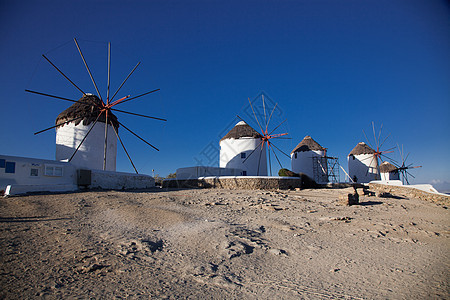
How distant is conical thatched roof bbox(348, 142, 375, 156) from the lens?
96.6ft

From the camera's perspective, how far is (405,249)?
171 inches

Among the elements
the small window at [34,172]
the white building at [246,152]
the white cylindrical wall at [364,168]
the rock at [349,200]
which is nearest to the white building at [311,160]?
the white cylindrical wall at [364,168]

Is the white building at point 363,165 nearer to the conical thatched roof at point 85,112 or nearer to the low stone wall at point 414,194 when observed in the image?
the low stone wall at point 414,194

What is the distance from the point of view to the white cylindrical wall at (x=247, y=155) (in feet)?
71.8

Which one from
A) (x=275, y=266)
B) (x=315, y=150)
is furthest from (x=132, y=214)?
(x=315, y=150)

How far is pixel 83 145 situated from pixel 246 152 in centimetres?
1285

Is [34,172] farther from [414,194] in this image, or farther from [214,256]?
[414,194]

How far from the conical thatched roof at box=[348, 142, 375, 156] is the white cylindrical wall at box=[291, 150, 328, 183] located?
6945mm

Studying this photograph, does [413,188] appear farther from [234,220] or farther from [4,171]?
Answer: [4,171]

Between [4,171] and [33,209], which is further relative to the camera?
[4,171]

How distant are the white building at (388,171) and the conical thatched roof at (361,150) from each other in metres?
3.83

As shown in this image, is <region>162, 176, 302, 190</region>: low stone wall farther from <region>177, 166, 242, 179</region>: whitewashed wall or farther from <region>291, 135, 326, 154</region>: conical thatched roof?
<region>291, 135, 326, 154</region>: conical thatched roof

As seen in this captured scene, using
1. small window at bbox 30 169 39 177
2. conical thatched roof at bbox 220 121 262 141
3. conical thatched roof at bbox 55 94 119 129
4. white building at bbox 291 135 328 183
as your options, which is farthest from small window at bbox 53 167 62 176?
white building at bbox 291 135 328 183

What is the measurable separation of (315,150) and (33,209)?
82.8 feet
